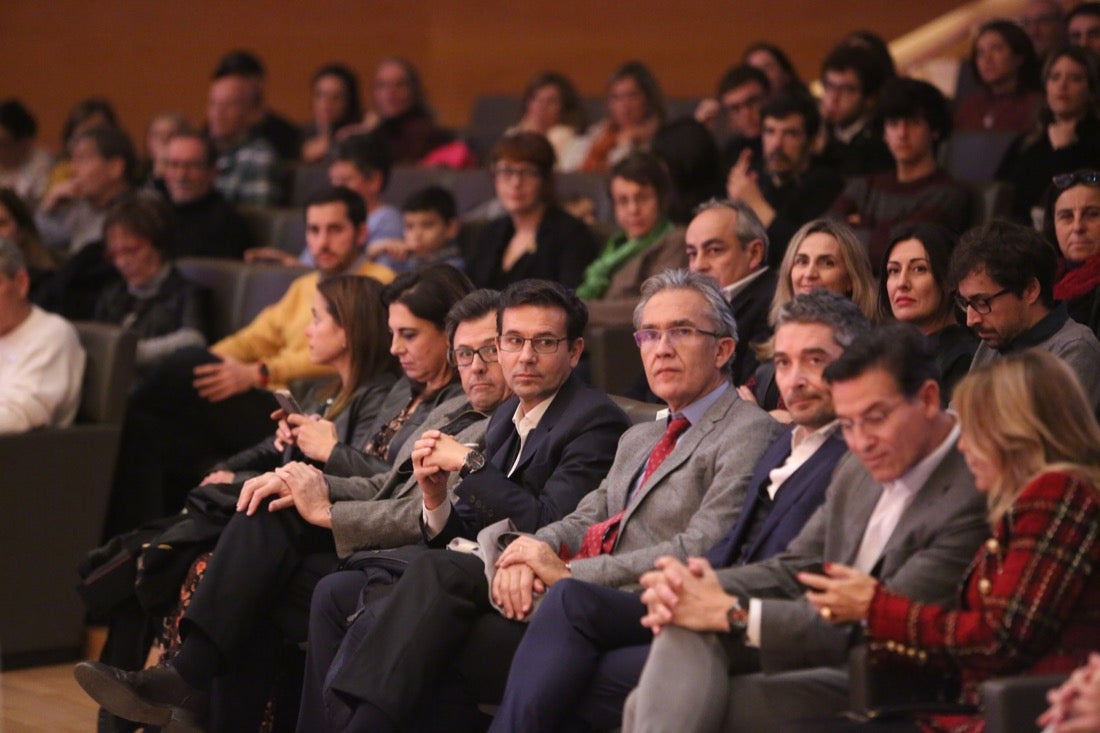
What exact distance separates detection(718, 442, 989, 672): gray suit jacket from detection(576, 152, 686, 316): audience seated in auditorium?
80.8 inches

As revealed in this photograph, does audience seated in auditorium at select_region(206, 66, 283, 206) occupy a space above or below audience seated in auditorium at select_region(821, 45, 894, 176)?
below

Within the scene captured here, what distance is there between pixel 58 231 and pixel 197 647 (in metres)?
3.33

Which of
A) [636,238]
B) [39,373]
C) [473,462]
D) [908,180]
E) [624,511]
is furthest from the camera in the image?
[636,238]

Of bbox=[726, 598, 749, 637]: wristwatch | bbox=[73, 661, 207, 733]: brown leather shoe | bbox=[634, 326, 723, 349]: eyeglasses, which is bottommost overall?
bbox=[73, 661, 207, 733]: brown leather shoe

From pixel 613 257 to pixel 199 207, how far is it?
2.03 m

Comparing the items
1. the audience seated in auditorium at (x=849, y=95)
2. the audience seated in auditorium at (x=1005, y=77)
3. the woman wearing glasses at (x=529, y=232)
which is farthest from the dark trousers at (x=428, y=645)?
the audience seated in auditorium at (x=1005, y=77)

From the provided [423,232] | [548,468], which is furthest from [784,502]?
[423,232]

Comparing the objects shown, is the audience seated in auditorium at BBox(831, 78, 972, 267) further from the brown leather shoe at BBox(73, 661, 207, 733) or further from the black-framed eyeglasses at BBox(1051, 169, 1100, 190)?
the brown leather shoe at BBox(73, 661, 207, 733)

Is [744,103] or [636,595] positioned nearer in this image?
[636,595]

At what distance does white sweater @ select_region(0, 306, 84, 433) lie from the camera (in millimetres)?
4465

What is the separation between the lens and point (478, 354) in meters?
3.60

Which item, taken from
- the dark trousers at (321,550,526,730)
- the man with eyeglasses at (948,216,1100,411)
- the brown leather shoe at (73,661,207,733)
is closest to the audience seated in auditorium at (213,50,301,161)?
the brown leather shoe at (73,661,207,733)

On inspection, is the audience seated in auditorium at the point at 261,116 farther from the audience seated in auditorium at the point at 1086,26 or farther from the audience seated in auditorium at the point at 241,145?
the audience seated in auditorium at the point at 1086,26

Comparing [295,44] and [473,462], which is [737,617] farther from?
[295,44]
